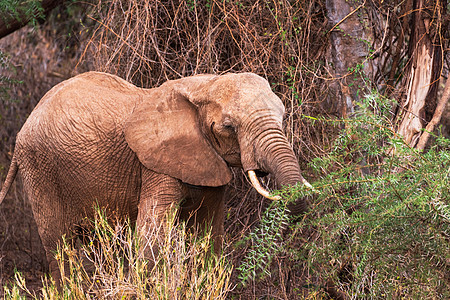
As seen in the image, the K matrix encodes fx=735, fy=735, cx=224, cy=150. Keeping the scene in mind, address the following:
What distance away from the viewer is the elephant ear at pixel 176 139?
175 inches

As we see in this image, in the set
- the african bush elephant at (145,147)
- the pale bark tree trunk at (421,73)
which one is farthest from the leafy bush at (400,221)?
the pale bark tree trunk at (421,73)

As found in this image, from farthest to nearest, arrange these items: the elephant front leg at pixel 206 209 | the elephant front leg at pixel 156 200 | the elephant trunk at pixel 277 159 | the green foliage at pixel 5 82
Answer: the green foliage at pixel 5 82, the elephant front leg at pixel 206 209, the elephant front leg at pixel 156 200, the elephant trunk at pixel 277 159

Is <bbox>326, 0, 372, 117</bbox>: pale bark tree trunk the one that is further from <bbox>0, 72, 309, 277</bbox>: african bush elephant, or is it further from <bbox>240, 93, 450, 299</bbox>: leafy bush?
<bbox>0, 72, 309, 277</bbox>: african bush elephant

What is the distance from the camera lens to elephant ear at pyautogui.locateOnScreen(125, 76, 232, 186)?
4441 millimetres

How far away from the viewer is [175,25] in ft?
19.0

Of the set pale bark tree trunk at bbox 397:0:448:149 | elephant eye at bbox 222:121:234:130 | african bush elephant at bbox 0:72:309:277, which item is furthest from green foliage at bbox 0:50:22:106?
pale bark tree trunk at bbox 397:0:448:149

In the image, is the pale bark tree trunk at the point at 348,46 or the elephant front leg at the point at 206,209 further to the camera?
the pale bark tree trunk at the point at 348,46

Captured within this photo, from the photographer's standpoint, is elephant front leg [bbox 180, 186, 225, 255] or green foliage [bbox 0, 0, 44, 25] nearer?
elephant front leg [bbox 180, 186, 225, 255]

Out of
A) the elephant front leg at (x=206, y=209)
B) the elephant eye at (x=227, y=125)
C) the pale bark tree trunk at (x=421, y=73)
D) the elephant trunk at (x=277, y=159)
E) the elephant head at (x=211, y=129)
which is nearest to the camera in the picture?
the elephant trunk at (x=277, y=159)

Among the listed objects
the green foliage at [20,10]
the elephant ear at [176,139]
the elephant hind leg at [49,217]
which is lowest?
the elephant hind leg at [49,217]

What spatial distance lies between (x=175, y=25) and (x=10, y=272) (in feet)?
9.35

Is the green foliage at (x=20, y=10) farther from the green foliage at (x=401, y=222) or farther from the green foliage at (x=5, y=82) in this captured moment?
the green foliage at (x=401, y=222)

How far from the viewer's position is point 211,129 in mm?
4383

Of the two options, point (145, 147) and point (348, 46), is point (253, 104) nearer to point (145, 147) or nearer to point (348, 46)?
point (145, 147)
